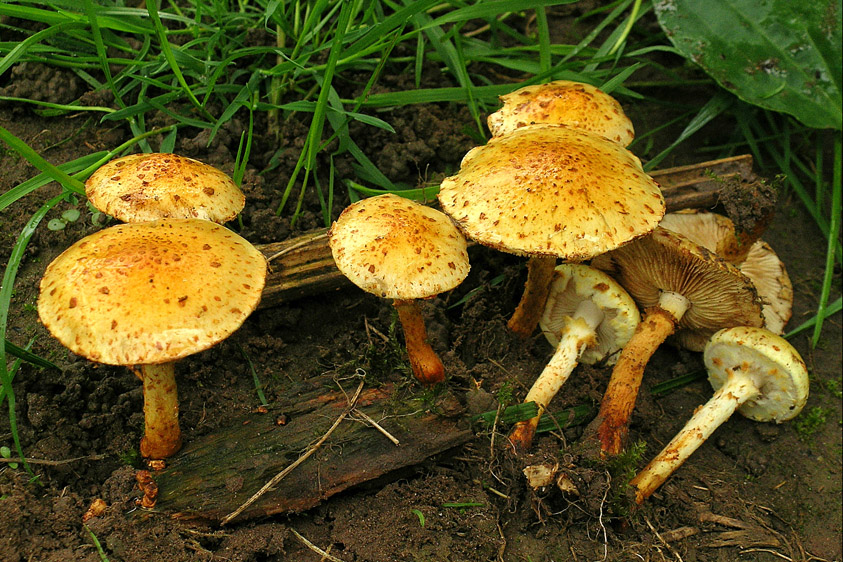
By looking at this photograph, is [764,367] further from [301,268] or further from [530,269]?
[301,268]

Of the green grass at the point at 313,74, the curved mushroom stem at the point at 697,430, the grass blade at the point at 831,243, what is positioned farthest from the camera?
the grass blade at the point at 831,243

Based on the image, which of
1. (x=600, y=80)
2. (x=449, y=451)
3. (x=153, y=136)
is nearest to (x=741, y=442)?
(x=449, y=451)

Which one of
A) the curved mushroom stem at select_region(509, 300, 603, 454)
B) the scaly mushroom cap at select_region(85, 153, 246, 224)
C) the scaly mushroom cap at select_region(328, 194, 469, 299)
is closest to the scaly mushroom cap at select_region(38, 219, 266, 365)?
the scaly mushroom cap at select_region(85, 153, 246, 224)

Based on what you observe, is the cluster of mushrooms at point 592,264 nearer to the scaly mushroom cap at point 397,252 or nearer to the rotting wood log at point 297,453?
the scaly mushroom cap at point 397,252

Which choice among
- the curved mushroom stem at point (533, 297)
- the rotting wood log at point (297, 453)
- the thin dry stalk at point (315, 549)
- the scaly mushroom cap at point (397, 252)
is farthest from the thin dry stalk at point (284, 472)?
the curved mushroom stem at point (533, 297)

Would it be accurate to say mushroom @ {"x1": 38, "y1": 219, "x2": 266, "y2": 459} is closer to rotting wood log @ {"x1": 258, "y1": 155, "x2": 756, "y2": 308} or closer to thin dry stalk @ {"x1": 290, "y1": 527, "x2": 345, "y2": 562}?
rotting wood log @ {"x1": 258, "y1": 155, "x2": 756, "y2": 308}

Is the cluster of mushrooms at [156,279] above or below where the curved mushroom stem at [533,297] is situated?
above

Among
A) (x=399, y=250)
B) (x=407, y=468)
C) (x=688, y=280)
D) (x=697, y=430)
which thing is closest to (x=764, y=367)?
(x=697, y=430)
